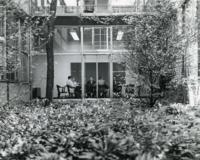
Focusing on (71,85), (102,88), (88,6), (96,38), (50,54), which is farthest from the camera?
(96,38)

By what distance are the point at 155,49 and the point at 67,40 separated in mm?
10524

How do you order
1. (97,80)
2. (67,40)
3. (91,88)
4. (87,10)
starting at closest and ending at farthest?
(91,88) < (87,10) < (67,40) < (97,80)

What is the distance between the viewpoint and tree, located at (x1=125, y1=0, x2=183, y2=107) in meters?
13.0

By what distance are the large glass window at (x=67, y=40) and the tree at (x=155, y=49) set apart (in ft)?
29.5

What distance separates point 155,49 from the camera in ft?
42.3

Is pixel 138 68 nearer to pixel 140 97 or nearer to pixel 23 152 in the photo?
pixel 140 97

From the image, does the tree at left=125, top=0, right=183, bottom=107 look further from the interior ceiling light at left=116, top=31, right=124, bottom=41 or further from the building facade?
the building facade

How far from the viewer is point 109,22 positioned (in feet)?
71.1

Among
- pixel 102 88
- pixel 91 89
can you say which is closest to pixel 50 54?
pixel 91 89

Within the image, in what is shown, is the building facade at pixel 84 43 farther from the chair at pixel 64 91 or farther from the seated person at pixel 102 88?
the chair at pixel 64 91

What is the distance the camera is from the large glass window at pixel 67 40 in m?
22.6

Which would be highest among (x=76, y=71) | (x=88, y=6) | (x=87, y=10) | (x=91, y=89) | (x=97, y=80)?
(x=88, y=6)

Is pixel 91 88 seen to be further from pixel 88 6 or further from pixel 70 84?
pixel 88 6

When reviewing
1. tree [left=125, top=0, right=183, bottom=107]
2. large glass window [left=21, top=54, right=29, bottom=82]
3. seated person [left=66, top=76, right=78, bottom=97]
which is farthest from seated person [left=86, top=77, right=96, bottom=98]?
tree [left=125, top=0, right=183, bottom=107]
